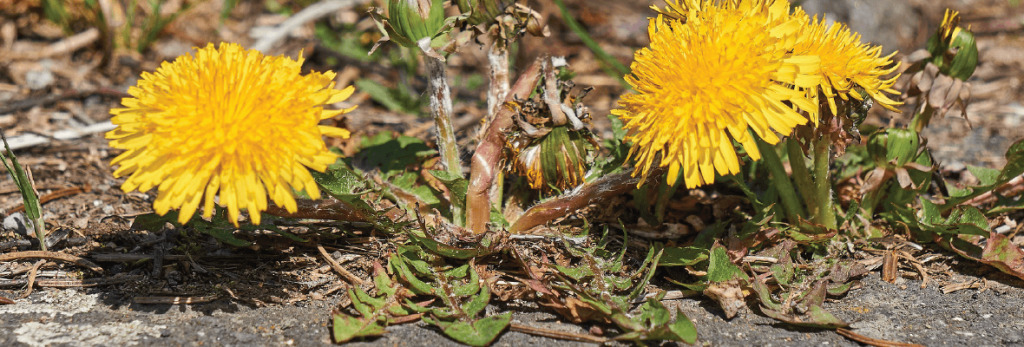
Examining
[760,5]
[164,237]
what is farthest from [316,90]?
[760,5]

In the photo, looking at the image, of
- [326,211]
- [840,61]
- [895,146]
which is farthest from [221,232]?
[895,146]

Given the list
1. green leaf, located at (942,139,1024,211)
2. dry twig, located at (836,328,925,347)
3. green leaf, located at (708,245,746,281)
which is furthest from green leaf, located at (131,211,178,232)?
green leaf, located at (942,139,1024,211)

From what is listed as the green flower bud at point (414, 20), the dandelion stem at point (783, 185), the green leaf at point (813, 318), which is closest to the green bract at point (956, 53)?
the dandelion stem at point (783, 185)

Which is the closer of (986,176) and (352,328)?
(352,328)

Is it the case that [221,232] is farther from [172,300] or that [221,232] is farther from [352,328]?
[352,328]

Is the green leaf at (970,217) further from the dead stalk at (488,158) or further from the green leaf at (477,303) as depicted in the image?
the green leaf at (477,303)

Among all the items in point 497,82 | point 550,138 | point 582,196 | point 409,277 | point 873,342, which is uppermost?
point 497,82
